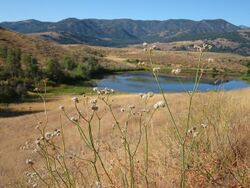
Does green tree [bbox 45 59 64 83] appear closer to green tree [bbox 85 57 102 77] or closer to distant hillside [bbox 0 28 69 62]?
green tree [bbox 85 57 102 77]

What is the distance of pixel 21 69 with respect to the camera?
86.8 meters

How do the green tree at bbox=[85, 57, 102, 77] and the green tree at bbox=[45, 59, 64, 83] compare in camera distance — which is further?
the green tree at bbox=[85, 57, 102, 77]

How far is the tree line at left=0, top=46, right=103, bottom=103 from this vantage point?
66500 mm

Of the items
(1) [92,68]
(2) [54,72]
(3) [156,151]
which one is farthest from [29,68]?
(3) [156,151]

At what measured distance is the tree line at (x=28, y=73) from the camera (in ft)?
218

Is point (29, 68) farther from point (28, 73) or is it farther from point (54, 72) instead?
point (54, 72)

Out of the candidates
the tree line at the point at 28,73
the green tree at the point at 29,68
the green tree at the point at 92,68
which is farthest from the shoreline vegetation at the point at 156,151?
the green tree at the point at 92,68

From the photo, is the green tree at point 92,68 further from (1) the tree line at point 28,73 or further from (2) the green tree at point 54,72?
(2) the green tree at point 54,72

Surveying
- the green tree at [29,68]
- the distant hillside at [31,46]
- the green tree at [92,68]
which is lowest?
the green tree at [92,68]

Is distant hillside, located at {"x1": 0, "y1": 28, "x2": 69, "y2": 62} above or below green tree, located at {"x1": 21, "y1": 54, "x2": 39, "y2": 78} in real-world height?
above

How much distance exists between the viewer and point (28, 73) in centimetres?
8400

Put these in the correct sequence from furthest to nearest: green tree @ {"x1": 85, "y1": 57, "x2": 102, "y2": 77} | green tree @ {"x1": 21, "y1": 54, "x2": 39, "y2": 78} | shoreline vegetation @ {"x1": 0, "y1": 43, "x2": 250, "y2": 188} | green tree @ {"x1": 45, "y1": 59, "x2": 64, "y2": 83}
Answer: green tree @ {"x1": 85, "y1": 57, "x2": 102, "y2": 77}, green tree @ {"x1": 45, "y1": 59, "x2": 64, "y2": 83}, green tree @ {"x1": 21, "y1": 54, "x2": 39, "y2": 78}, shoreline vegetation @ {"x1": 0, "y1": 43, "x2": 250, "y2": 188}

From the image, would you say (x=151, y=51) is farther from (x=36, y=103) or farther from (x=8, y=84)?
(x=8, y=84)

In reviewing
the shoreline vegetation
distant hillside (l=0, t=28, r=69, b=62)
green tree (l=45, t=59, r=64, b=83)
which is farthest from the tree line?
the shoreline vegetation
